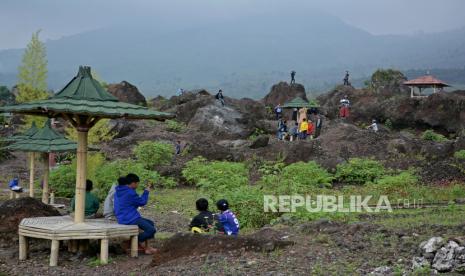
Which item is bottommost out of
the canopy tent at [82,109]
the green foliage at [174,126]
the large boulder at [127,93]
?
the canopy tent at [82,109]

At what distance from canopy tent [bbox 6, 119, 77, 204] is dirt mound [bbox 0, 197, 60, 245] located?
4115 millimetres

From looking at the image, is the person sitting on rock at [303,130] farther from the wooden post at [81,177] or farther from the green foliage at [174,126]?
the wooden post at [81,177]

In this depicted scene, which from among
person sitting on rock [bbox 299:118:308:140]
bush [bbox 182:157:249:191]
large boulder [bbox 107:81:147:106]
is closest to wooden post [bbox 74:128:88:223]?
bush [bbox 182:157:249:191]

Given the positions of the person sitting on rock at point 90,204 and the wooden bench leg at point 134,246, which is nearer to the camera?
the wooden bench leg at point 134,246

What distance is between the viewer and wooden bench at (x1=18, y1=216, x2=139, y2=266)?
30.2 feet

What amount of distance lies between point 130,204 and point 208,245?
1.69 metres

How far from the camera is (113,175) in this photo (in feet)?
60.1

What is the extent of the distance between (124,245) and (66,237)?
52.0 inches

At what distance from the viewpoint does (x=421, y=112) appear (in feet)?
129

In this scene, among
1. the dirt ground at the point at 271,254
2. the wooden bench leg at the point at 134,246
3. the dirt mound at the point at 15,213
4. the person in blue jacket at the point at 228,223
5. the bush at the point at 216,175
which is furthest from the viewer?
the bush at the point at 216,175

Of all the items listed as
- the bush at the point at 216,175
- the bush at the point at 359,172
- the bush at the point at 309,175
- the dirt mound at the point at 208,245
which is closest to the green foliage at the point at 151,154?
the bush at the point at 216,175

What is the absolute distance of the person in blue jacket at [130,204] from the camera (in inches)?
383

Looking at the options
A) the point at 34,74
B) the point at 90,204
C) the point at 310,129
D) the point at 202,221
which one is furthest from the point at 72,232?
the point at 310,129

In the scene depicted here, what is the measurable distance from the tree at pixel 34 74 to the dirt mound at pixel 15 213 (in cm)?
1257
